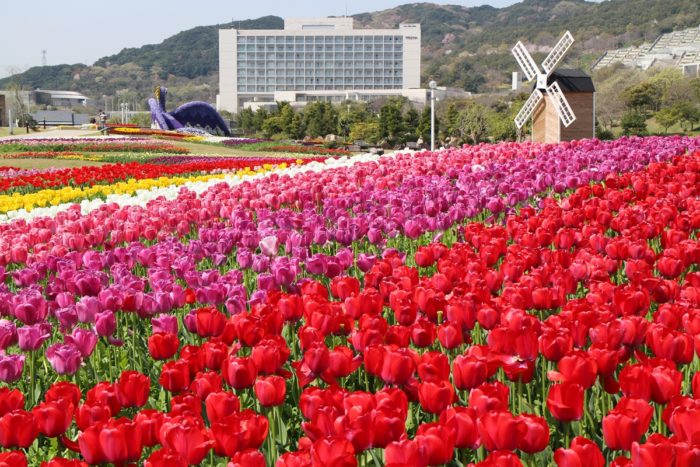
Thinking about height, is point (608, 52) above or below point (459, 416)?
above

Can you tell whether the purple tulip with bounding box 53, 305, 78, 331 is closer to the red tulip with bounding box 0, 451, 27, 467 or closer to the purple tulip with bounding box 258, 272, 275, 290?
the purple tulip with bounding box 258, 272, 275, 290

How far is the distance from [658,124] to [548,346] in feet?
223

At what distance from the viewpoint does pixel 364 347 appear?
3004mm

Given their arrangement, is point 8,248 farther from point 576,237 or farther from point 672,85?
point 672,85

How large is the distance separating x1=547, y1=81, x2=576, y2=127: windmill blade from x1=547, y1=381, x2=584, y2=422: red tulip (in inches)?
875

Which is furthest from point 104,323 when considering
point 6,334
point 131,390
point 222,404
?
point 222,404

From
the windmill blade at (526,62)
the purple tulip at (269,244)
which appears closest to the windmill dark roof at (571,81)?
the windmill blade at (526,62)

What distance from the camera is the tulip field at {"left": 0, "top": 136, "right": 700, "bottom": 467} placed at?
2.15 m

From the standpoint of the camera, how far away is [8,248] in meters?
5.87

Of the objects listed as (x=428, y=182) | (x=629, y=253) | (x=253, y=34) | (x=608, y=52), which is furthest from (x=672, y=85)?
(x=253, y=34)

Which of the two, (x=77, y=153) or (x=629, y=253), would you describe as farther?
(x=77, y=153)

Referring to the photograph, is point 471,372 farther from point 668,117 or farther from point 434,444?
point 668,117

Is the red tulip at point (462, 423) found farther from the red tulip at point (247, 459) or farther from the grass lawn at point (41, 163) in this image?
the grass lawn at point (41, 163)

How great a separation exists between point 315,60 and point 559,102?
158 metres
